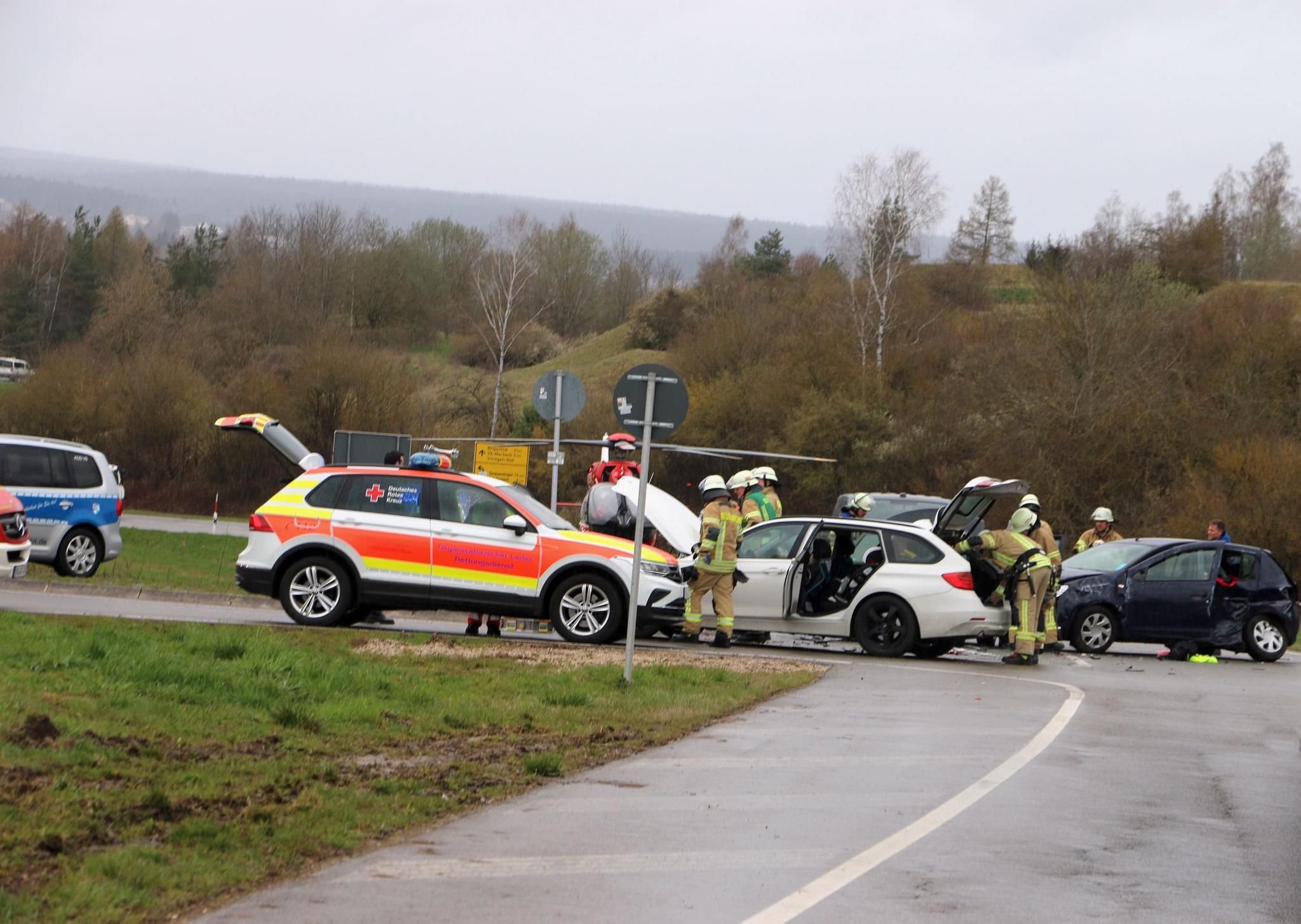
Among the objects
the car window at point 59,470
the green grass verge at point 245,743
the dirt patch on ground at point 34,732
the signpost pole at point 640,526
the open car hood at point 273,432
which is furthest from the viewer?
the car window at point 59,470

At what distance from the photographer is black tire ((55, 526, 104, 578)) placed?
2236 centimetres

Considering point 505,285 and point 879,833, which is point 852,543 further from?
point 505,285

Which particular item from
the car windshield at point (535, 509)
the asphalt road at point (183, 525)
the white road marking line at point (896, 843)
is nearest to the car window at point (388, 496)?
the car windshield at point (535, 509)

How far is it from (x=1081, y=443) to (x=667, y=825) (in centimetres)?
4166

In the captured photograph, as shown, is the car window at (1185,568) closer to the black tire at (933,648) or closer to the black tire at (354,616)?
the black tire at (933,648)

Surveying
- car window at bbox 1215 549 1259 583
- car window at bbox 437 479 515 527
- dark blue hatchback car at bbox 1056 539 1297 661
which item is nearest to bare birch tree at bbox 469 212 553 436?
dark blue hatchback car at bbox 1056 539 1297 661

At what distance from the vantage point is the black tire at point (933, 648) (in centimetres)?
1814

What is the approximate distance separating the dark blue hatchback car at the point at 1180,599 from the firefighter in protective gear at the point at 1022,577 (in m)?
2.80

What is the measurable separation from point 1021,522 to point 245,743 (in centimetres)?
1173

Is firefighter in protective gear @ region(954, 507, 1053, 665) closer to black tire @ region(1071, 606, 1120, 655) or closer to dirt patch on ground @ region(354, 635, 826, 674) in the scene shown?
black tire @ region(1071, 606, 1120, 655)

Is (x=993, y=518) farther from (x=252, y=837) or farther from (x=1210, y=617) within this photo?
(x=252, y=837)

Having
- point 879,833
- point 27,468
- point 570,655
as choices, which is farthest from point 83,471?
point 879,833

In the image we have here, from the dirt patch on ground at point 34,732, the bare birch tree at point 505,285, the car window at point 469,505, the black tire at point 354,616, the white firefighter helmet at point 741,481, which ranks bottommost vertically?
the dirt patch on ground at point 34,732

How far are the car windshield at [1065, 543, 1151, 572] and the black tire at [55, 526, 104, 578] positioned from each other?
13426mm
